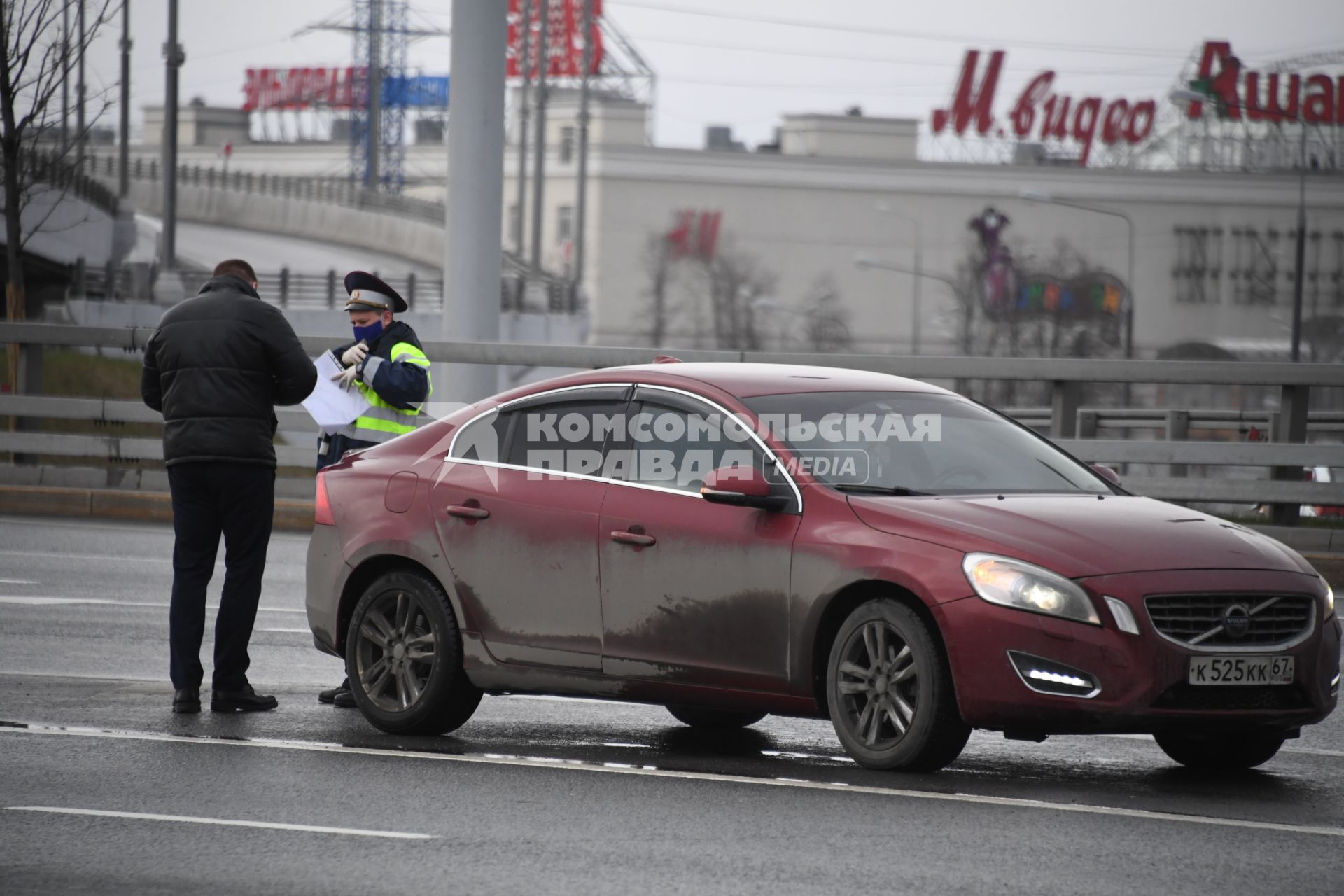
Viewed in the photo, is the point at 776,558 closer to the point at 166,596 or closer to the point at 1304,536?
the point at 166,596

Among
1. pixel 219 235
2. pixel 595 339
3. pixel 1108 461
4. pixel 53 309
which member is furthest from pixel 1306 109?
pixel 1108 461

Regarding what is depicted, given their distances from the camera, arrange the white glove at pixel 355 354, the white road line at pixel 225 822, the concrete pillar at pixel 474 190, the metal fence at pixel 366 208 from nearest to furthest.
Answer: the white road line at pixel 225 822, the white glove at pixel 355 354, the concrete pillar at pixel 474 190, the metal fence at pixel 366 208

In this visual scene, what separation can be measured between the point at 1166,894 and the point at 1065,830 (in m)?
0.89

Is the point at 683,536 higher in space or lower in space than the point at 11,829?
higher

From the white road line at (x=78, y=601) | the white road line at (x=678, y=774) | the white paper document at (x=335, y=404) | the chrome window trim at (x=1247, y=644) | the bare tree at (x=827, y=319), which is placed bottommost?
the bare tree at (x=827, y=319)

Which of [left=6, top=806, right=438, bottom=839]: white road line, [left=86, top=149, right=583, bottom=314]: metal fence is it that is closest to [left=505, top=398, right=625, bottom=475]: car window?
[left=6, top=806, right=438, bottom=839]: white road line

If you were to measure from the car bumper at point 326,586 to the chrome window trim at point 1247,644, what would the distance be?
357cm

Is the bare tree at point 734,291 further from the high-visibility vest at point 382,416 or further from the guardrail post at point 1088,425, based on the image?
the high-visibility vest at point 382,416

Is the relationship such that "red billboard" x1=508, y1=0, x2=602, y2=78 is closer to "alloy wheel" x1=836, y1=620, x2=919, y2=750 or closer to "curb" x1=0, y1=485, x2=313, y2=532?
"curb" x1=0, y1=485, x2=313, y2=532

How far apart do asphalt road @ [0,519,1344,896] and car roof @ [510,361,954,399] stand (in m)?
1.47

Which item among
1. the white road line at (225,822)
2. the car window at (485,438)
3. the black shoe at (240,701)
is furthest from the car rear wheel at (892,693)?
the black shoe at (240,701)

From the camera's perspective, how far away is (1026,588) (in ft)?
22.8

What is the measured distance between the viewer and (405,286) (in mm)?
67250

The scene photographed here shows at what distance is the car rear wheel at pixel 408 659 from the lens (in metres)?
8.34
